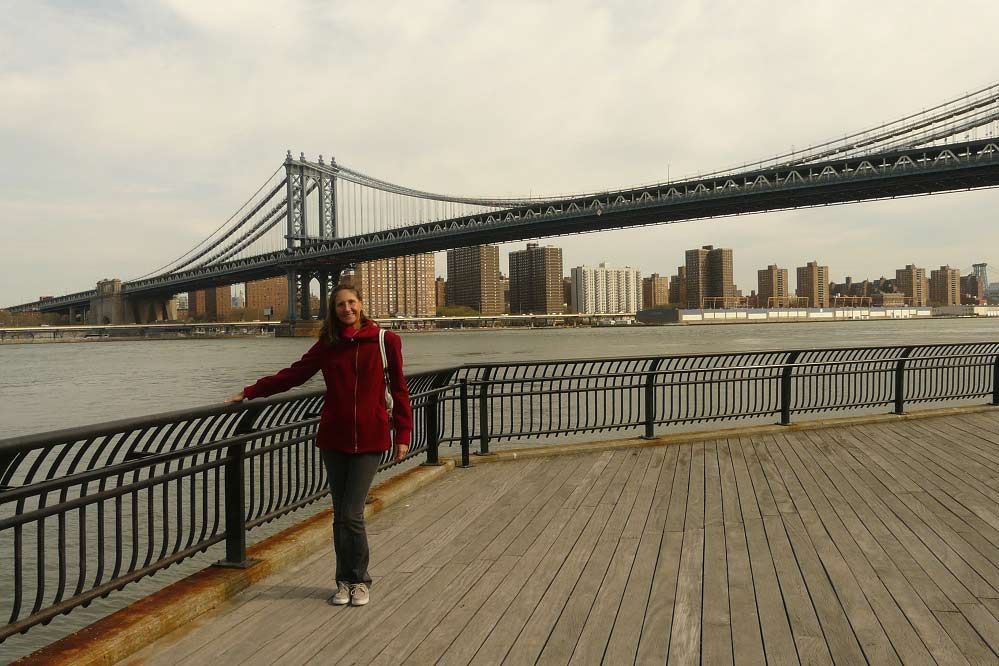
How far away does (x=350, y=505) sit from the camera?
3768mm

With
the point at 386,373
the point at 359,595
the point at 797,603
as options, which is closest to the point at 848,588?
the point at 797,603

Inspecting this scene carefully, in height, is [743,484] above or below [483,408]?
below

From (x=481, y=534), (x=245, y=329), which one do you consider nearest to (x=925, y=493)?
(x=481, y=534)

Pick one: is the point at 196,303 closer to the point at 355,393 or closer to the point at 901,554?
the point at 355,393

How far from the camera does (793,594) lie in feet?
12.4

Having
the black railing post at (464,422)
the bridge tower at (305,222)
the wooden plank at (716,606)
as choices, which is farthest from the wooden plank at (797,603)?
the bridge tower at (305,222)

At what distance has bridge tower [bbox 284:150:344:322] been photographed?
85.4 meters

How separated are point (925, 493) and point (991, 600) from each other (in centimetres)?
238

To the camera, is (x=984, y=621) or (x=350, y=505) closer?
(x=984, y=621)

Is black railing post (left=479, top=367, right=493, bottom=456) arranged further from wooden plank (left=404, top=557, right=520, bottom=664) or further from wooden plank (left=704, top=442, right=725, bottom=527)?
wooden plank (left=404, top=557, right=520, bottom=664)

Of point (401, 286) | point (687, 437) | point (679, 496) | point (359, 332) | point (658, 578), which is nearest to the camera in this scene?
point (359, 332)

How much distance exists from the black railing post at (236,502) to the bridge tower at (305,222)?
79.4 metres

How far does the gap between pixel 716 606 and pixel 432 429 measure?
3.80 meters

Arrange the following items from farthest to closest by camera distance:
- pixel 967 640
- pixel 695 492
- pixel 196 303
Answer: pixel 196 303
pixel 695 492
pixel 967 640
